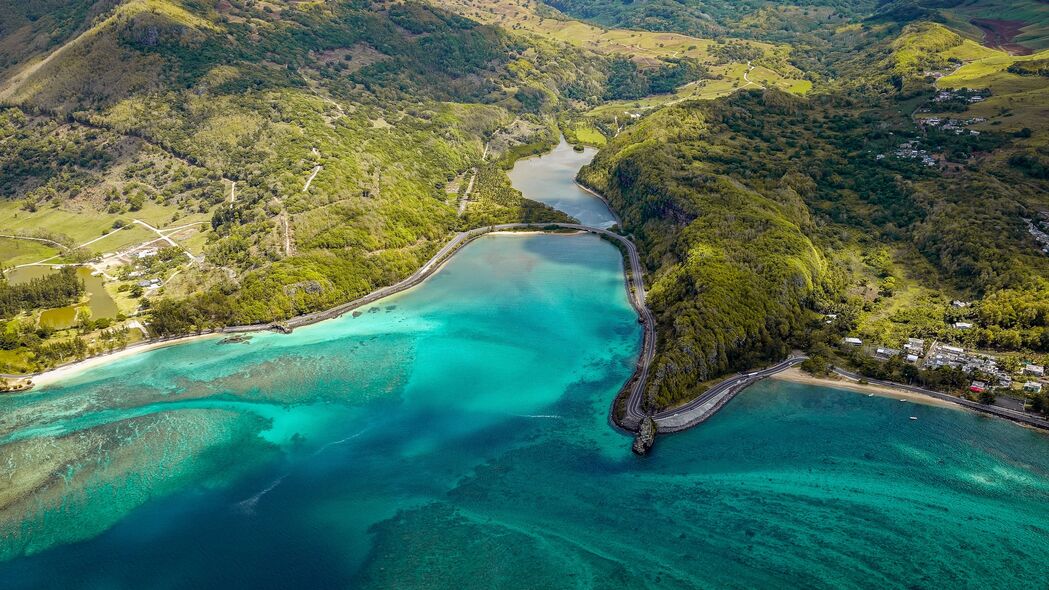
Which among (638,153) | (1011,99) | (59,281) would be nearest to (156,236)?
(59,281)

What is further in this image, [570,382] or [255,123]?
[255,123]

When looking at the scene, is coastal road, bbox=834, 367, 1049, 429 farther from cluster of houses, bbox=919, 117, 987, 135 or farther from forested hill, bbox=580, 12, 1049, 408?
cluster of houses, bbox=919, 117, 987, 135

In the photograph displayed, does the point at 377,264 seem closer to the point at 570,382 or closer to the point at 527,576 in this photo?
the point at 570,382

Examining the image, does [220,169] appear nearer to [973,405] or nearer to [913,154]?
[973,405]

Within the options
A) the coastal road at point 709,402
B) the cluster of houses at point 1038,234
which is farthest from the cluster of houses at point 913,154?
the coastal road at point 709,402

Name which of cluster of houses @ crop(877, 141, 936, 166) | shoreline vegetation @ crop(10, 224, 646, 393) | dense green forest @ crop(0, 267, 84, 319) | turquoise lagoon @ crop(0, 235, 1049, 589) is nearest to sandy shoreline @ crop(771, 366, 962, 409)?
turquoise lagoon @ crop(0, 235, 1049, 589)

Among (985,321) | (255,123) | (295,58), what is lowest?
(985,321)

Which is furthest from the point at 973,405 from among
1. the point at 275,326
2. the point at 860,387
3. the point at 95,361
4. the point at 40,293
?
the point at 40,293
